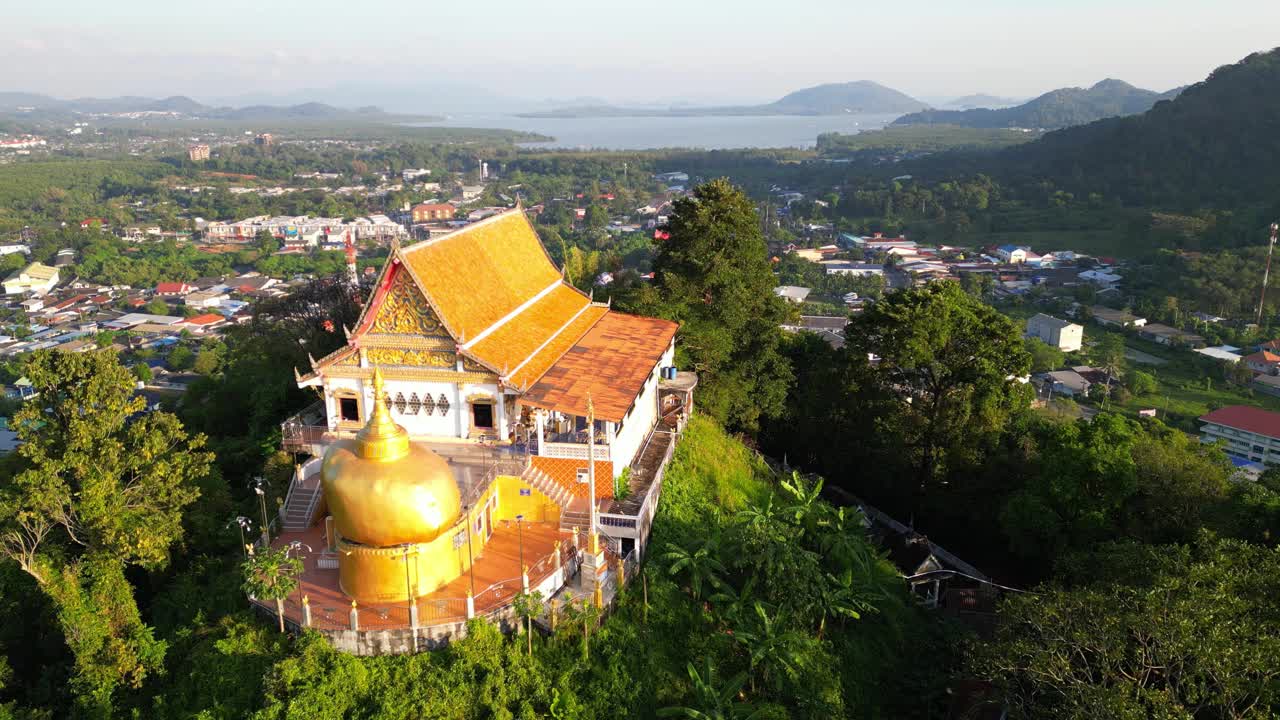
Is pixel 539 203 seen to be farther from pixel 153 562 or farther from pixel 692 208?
pixel 153 562

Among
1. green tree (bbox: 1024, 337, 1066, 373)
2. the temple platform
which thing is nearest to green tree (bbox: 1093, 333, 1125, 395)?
green tree (bbox: 1024, 337, 1066, 373)

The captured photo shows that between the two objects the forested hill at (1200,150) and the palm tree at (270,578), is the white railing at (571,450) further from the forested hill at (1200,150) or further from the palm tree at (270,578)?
the forested hill at (1200,150)

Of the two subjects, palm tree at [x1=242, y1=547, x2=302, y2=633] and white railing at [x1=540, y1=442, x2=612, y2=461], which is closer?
palm tree at [x1=242, y1=547, x2=302, y2=633]

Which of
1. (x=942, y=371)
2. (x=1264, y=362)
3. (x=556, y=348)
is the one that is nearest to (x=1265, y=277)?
(x=1264, y=362)

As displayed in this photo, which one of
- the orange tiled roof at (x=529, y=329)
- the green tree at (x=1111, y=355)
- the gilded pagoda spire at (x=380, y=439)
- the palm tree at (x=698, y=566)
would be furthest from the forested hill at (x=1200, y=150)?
the gilded pagoda spire at (x=380, y=439)

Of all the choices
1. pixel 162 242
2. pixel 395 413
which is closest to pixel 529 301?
pixel 395 413

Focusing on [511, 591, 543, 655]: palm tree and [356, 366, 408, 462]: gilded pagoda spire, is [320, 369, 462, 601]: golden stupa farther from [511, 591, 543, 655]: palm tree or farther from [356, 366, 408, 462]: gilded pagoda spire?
[511, 591, 543, 655]: palm tree
